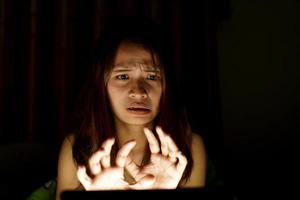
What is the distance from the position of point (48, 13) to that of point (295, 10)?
1.10 metres

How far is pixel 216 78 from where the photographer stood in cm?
151

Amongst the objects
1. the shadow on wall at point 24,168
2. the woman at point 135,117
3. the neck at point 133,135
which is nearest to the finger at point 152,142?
the woman at point 135,117

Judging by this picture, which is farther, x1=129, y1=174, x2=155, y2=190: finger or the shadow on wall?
the shadow on wall

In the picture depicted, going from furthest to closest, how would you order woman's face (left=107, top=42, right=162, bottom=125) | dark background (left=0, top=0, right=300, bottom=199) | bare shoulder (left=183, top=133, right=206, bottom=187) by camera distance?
dark background (left=0, top=0, right=300, bottom=199)
bare shoulder (left=183, top=133, right=206, bottom=187)
woman's face (left=107, top=42, right=162, bottom=125)

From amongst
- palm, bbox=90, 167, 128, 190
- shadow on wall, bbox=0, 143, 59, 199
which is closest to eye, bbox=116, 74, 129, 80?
palm, bbox=90, 167, 128, 190

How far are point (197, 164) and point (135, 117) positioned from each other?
0.28 metres

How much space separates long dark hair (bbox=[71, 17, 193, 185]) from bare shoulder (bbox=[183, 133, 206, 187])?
0.02 metres

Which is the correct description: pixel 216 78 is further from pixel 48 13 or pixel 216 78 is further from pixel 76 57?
pixel 48 13

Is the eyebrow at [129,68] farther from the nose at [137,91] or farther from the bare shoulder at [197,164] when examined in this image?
the bare shoulder at [197,164]

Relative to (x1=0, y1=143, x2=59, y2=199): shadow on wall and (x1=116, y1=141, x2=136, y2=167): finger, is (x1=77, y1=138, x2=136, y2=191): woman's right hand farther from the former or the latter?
(x1=0, y1=143, x2=59, y2=199): shadow on wall

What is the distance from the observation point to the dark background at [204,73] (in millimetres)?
1434

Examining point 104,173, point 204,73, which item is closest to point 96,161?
point 104,173

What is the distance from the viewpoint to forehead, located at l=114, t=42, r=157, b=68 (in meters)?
0.95

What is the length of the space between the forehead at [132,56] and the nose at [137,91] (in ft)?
0.19
